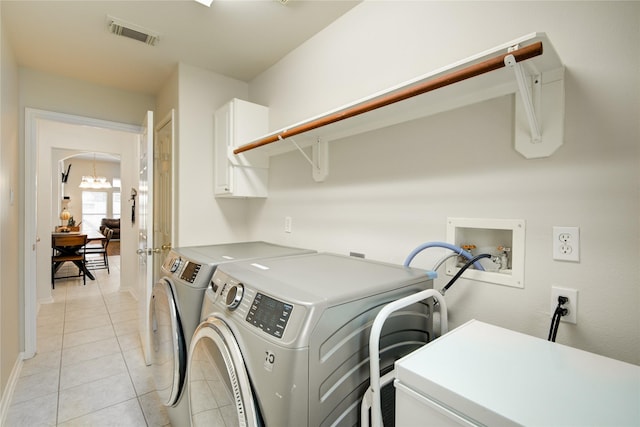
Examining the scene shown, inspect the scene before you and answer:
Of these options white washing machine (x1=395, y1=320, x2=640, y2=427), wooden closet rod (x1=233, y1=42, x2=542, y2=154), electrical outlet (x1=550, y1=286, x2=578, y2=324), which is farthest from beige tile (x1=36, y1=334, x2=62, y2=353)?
electrical outlet (x1=550, y1=286, x2=578, y2=324)

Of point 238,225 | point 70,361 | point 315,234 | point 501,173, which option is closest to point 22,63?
point 238,225

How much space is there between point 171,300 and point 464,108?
5.20 feet

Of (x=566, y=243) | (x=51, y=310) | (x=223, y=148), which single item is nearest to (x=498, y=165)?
(x=566, y=243)

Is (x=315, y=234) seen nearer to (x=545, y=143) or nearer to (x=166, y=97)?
(x=545, y=143)

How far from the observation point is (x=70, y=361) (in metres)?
2.43

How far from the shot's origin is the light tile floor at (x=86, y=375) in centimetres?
181

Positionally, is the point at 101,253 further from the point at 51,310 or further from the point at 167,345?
the point at 167,345

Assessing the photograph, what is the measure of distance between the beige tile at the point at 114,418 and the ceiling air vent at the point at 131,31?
7.94ft

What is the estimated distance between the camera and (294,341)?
2.48 ft

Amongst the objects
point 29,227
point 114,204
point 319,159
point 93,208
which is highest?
point 319,159

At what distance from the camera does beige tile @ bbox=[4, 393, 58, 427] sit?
5.71 feet

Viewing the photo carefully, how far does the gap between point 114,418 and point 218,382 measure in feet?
4.50

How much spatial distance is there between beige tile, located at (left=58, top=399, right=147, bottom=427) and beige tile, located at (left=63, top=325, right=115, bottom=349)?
4.05 ft

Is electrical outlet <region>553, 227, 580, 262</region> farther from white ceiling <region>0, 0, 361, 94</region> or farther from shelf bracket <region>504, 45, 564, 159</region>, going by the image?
white ceiling <region>0, 0, 361, 94</region>
